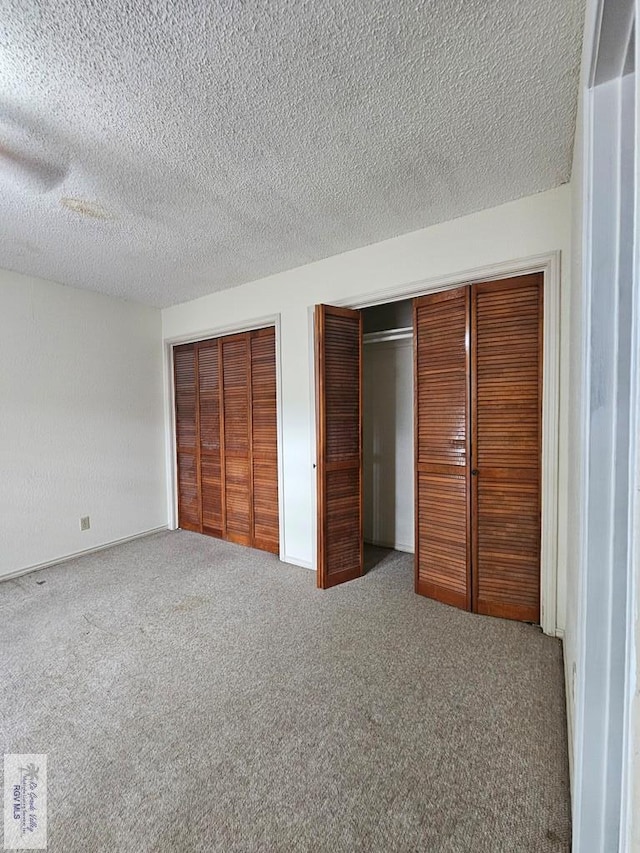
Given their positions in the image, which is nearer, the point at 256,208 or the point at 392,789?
the point at 392,789

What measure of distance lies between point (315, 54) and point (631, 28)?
87 centimetres

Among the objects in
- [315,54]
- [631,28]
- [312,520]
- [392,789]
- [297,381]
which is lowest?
[392,789]

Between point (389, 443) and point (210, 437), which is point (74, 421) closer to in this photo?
point (210, 437)

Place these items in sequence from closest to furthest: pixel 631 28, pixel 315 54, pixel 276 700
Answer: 1. pixel 631 28
2. pixel 315 54
3. pixel 276 700

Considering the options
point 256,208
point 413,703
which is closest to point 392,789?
point 413,703

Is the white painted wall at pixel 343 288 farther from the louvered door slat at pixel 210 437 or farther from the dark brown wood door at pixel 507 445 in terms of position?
the louvered door slat at pixel 210 437

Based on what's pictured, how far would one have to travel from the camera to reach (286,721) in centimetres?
165

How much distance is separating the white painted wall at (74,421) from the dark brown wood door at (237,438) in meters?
0.91

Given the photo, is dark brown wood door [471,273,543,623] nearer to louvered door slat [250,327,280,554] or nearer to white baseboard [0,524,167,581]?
louvered door slat [250,327,280,554]

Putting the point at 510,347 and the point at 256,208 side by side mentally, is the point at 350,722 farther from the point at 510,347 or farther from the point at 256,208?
the point at 256,208

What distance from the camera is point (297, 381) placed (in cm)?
327

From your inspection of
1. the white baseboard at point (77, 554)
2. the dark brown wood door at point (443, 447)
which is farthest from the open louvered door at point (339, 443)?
the white baseboard at point (77, 554)

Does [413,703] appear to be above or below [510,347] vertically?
below

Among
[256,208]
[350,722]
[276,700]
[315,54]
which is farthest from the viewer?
[256,208]
